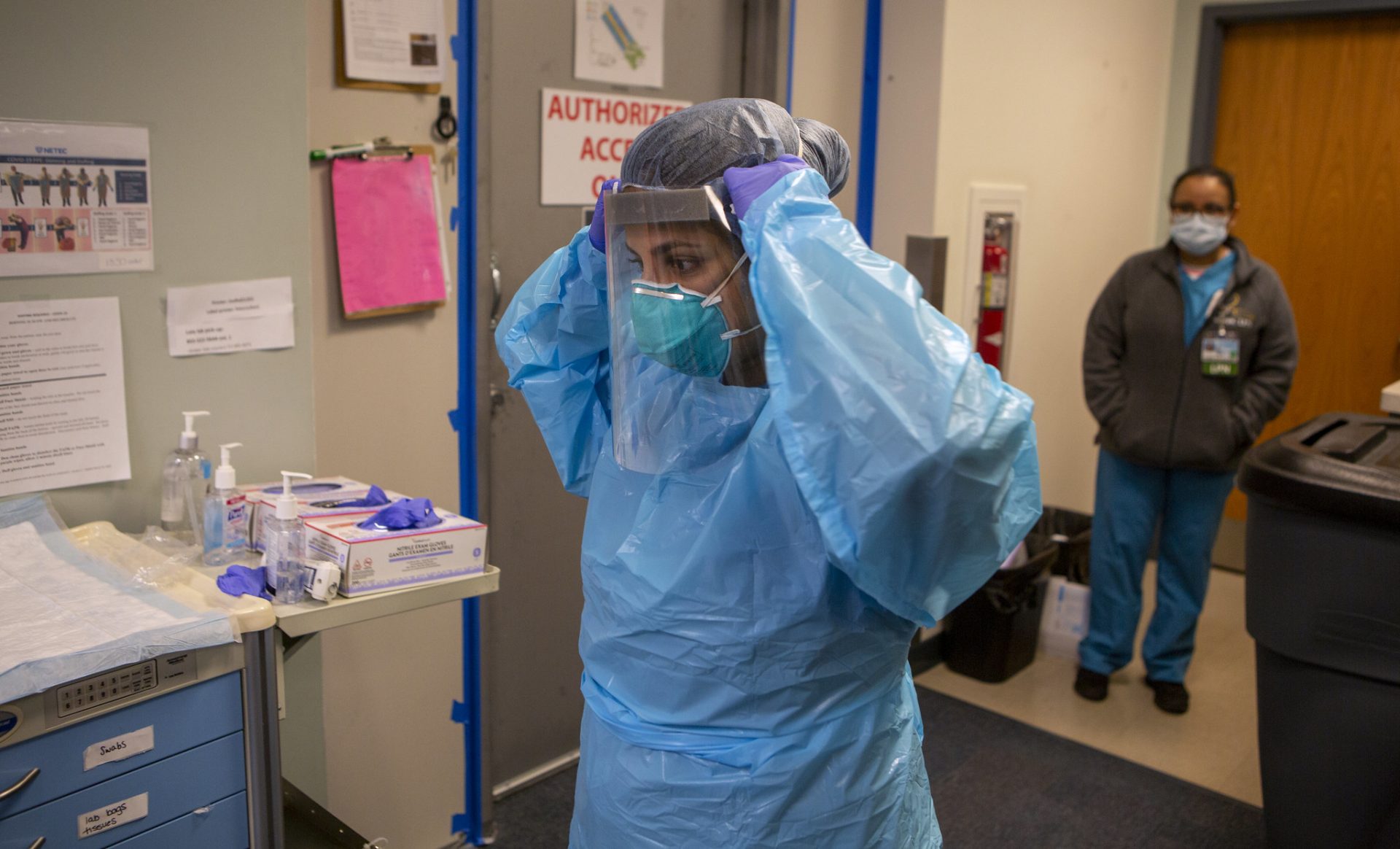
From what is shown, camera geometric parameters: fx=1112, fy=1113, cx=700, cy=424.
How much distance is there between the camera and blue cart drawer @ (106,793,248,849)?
1334 millimetres

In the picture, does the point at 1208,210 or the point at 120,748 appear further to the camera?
the point at 1208,210

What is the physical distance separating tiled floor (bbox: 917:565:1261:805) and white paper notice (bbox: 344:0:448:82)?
2.11 metres

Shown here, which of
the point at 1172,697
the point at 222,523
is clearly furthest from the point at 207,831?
the point at 1172,697

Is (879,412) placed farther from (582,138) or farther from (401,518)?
(582,138)

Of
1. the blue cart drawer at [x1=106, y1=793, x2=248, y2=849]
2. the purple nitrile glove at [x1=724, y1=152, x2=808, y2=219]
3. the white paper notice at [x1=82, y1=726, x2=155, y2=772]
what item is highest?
the purple nitrile glove at [x1=724, y1=152, x2=808, y2=219]

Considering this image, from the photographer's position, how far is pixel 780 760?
1.11 meters

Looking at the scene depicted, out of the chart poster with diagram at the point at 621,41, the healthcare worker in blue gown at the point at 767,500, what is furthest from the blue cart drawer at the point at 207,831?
the chart poster with diagram at the point at 621,41

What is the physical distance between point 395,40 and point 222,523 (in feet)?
3.17

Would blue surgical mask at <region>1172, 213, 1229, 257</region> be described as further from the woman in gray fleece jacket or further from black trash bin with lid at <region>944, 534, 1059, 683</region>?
black trash bin with lid at <region>944, 534, 1059, 683</region>

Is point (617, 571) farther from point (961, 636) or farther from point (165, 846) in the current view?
point (961, 636)

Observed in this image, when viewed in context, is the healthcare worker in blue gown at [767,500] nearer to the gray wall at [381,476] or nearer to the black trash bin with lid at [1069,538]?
the gray wall at [381,476]

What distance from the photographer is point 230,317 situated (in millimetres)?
1685

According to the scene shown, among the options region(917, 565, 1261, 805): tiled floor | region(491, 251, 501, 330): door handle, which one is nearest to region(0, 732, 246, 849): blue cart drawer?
region(491, 251, 501, 330): door handle

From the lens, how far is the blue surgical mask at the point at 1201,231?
3098 millimetres
